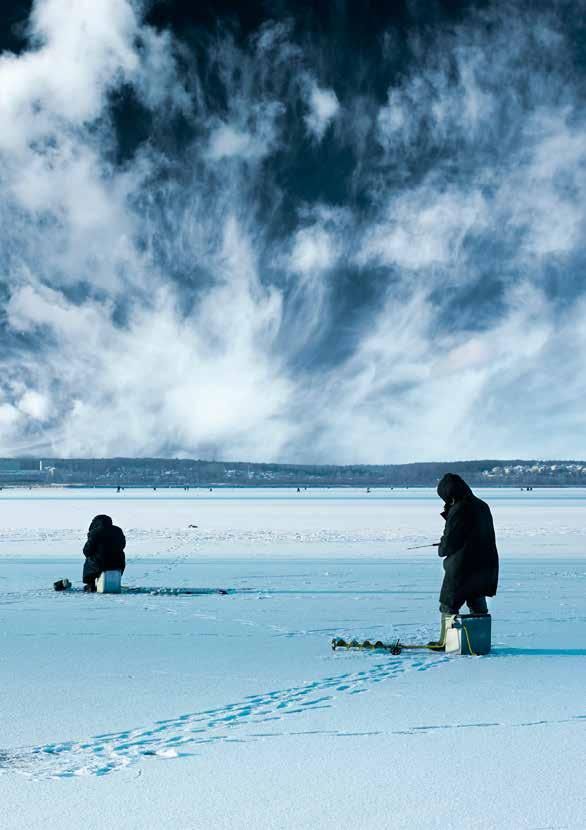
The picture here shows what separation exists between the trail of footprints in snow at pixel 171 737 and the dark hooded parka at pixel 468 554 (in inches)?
66.0

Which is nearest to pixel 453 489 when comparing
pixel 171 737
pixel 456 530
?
pixel 456 530

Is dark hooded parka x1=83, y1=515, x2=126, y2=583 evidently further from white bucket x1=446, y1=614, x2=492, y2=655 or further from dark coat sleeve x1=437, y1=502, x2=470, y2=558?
white bucket x1=446, y1=614, x2=492, y2=655

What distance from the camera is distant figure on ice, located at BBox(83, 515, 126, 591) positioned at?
1264 centimetres

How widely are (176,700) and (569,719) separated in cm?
270

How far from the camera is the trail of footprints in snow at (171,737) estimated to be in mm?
4859

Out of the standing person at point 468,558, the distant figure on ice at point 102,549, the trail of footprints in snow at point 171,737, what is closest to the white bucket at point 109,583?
the distant figure on ice at point 102,549

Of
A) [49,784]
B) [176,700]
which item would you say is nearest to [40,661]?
[176,700]

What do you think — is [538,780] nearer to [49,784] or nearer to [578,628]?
[49,784]

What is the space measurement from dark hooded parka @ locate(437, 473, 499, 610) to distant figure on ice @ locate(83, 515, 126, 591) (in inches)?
223

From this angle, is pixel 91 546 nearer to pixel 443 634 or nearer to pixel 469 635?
pixel 443 634

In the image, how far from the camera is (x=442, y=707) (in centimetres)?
628

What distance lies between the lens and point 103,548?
12734mm

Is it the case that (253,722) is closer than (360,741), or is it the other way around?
(360,741)

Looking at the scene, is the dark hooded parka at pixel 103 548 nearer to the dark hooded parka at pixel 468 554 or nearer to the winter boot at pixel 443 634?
the winter boot at pixel 443 634
